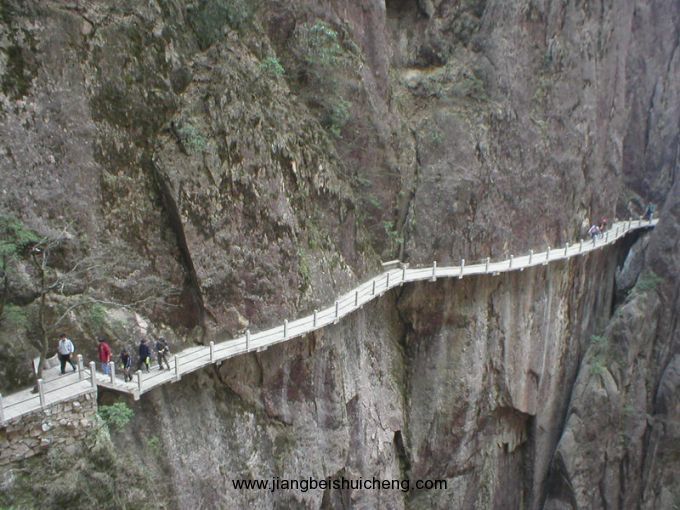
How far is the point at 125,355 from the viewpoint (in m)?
12.6

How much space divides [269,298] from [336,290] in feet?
9.76

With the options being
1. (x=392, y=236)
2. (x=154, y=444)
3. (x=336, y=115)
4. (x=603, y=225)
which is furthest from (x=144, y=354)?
(x=603, y=225)

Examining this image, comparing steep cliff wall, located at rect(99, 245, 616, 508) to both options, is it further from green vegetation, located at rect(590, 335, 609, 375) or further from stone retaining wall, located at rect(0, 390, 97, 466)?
stone retaining wall, located at rect(0, 390, 97, 466)

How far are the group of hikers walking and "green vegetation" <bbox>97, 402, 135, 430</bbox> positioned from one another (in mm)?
646

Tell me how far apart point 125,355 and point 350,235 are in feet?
32.0

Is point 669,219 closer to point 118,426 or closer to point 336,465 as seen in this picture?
point 336,465

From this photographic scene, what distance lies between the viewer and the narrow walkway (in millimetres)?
11062

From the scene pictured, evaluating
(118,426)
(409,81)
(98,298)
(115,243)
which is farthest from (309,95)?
(118,426)

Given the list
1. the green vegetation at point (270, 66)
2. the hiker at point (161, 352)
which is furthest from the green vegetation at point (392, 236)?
the hiker at point (161, 352)

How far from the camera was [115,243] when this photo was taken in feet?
45.0

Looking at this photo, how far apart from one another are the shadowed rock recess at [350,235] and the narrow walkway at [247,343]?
0.57 m

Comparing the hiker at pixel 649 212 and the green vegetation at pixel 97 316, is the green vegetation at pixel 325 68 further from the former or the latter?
the hiker at pixel 649 212

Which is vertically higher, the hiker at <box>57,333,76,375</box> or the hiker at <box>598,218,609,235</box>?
the hiker at <box>598,218,609,235</box>

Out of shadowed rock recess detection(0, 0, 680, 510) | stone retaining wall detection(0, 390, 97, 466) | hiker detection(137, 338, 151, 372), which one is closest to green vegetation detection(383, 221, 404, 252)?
shadowed rock recess detection(0, 0, 680, 510)
